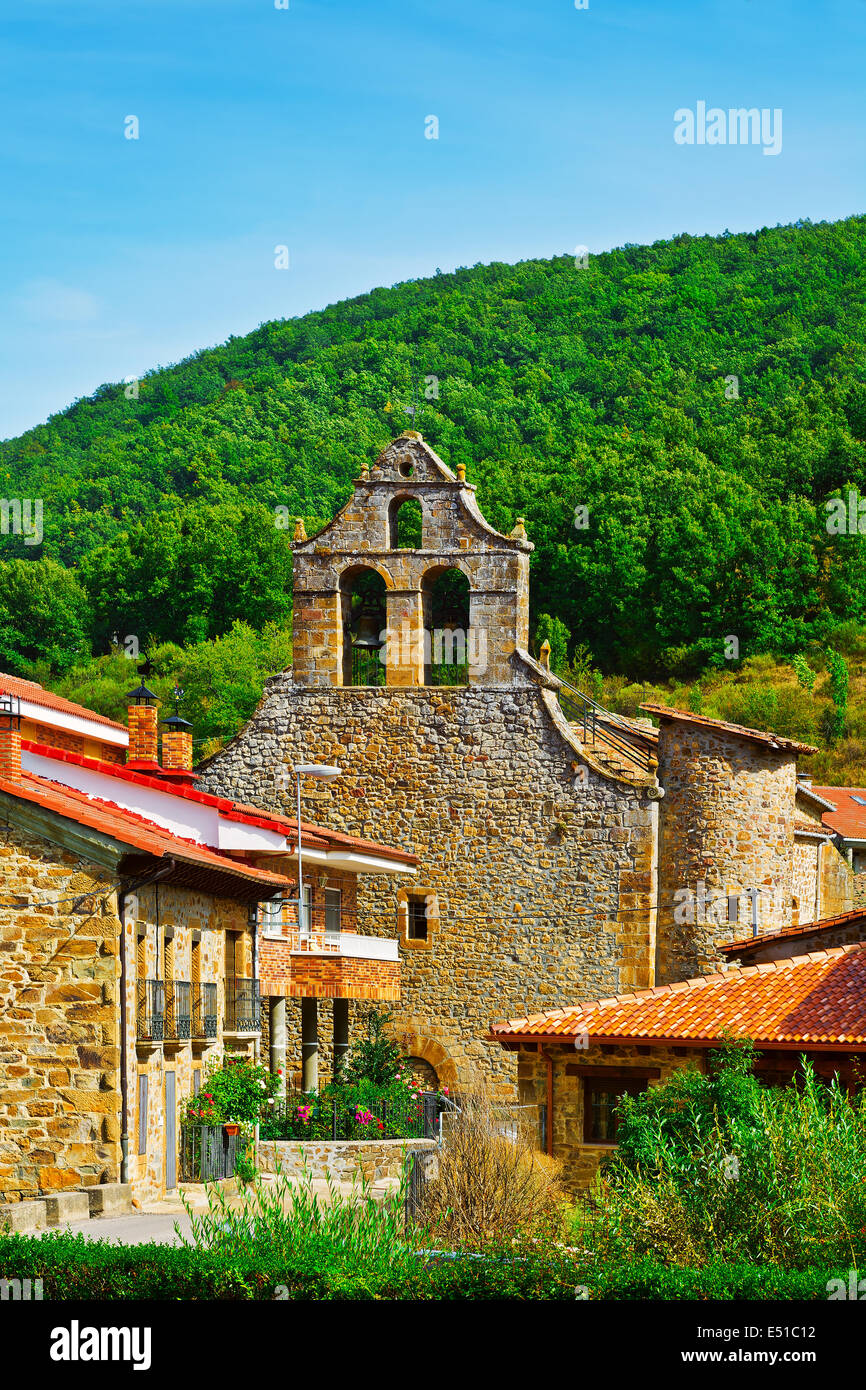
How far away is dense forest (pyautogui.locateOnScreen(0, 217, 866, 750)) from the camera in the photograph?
7994 cm

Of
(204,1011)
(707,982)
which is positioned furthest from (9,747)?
(707,982)

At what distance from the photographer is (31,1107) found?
2416cm

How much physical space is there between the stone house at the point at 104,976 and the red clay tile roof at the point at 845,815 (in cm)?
2379

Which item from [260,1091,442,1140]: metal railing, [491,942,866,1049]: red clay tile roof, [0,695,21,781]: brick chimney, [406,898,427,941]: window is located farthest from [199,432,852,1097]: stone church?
[0,695,21,781]: brick chimney

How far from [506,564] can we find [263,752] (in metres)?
6.80

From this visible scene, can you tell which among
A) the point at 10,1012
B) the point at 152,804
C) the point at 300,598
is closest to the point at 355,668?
the point at 300,598

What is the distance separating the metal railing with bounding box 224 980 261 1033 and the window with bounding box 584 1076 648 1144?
21.1ft

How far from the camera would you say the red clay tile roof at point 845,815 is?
2040 inches

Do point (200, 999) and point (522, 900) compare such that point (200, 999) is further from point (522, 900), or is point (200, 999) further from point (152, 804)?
point (522, 900)

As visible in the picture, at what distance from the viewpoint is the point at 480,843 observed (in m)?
39.3

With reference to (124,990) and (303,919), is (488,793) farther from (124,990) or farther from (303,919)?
(124,990)

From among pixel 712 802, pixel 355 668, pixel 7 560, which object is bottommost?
pixel 712 802

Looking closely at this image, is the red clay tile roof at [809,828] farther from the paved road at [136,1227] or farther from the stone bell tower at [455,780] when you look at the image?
the paved road at [136,1227]

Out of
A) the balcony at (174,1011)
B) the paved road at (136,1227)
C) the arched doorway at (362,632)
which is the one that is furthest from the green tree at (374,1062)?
the paved road at (136,1227)
